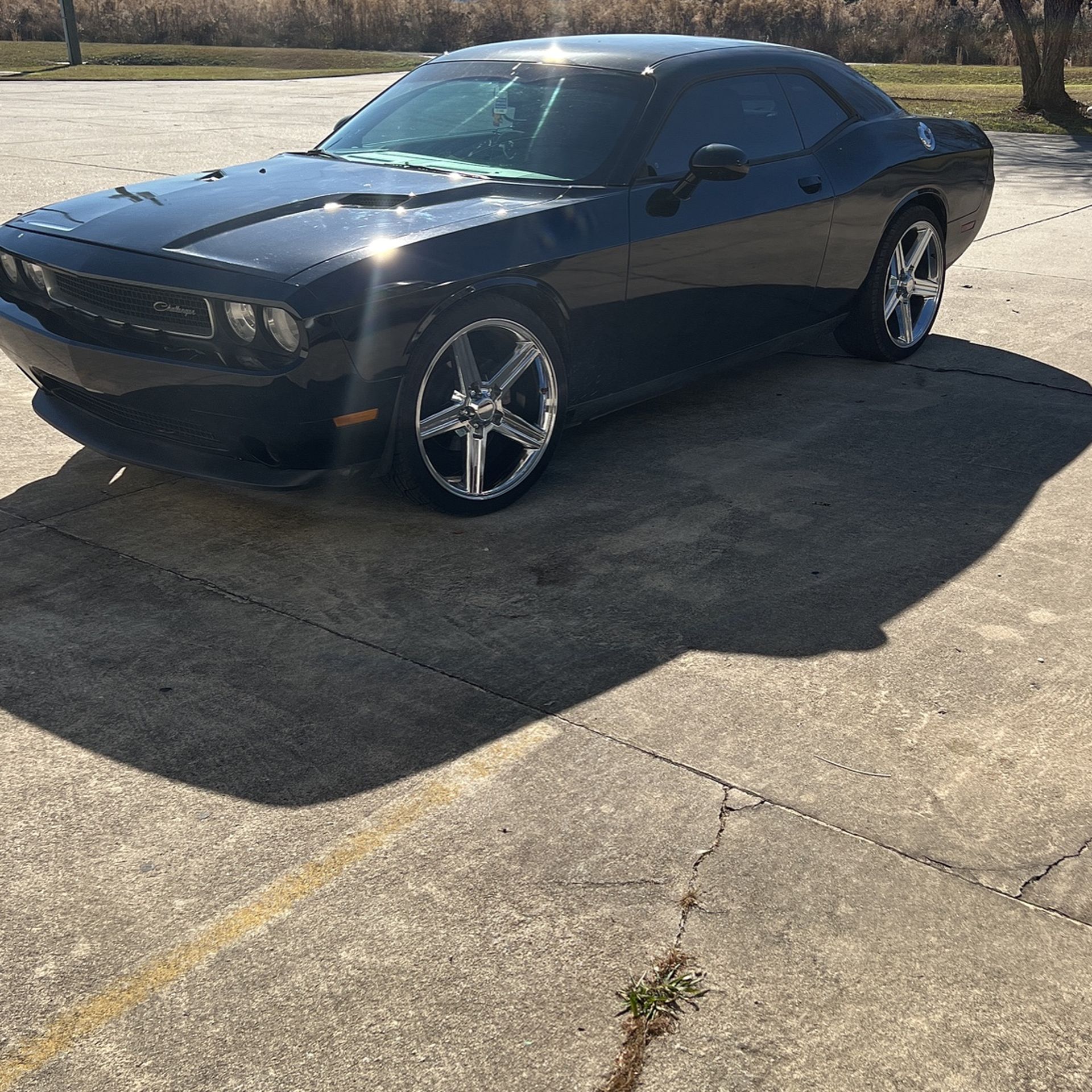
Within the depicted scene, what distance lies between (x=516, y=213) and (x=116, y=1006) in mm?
3035

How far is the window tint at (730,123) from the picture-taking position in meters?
5.27

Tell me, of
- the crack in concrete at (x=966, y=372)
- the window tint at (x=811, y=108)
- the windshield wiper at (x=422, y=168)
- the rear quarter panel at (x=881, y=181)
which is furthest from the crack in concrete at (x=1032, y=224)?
the windshield wiper at (x=422, y=168)

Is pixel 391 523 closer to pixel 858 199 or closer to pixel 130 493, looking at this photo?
pixel 130 493

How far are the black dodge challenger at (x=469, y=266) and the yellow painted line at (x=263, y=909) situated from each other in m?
1.36

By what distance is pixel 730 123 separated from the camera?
18.4 ft

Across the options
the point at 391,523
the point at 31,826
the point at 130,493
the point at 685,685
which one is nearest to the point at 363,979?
the point at 31,826

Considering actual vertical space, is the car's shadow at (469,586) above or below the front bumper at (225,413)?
below

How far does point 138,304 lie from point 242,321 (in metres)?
0.41

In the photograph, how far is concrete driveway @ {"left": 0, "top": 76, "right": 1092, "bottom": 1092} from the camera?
2.39 meters

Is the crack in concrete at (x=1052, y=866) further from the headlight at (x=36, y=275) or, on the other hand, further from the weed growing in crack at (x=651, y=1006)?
the headlight at (x=36, y=275)

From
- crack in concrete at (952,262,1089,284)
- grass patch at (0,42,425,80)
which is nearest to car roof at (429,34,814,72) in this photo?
crack in concrete at (952,262,1089,284)

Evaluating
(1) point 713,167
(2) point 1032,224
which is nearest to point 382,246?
(1) point 713,167

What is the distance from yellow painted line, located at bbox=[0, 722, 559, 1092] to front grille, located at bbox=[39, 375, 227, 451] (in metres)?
1.55

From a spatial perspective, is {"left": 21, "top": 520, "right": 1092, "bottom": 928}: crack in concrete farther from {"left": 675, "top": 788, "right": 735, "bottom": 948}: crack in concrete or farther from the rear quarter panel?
the rear quarter panel
